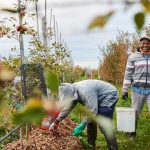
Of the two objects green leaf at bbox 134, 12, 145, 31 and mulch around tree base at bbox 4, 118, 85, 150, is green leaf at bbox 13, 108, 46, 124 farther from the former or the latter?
mulch around tree base at bbox 4, 118, 85, 150

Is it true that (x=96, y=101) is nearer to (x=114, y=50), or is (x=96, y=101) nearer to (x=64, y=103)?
(x=64, y=103)

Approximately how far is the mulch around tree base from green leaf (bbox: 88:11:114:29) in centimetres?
578

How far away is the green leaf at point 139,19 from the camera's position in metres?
0.65

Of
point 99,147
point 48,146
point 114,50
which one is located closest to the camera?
point 48,146

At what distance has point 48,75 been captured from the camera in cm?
64

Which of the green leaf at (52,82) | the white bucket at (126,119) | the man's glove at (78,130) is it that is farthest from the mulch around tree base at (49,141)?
the green leaf at (52,82)

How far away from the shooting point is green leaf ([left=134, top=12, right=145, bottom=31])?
25.5 inches

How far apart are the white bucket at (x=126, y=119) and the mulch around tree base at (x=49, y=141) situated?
0.99 m

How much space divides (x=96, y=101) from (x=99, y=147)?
5.40ft

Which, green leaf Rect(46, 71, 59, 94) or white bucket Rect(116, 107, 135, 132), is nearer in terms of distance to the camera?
green leaf Rect(46, 71, 59, 94)

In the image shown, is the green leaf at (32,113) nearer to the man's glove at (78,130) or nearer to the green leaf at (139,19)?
the green leaf at (139,19)

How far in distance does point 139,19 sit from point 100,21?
6 cm

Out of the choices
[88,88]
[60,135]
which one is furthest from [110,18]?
[60,135]

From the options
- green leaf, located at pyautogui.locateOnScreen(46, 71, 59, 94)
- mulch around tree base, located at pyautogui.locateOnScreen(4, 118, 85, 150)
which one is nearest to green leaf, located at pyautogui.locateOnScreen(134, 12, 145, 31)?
green leaf, located at pyautogui.locateOnScreen(46, 71, 59, 94)
